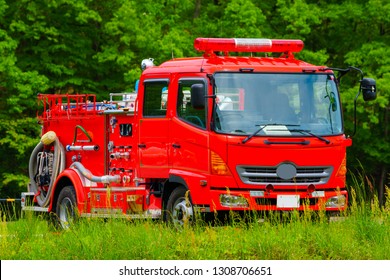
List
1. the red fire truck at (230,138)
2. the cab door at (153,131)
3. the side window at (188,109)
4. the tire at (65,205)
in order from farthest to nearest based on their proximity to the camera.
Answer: the tire at (65,205)
the cab door at (153,131)
the side window at (188,109)
the red fire truck at (230,138)

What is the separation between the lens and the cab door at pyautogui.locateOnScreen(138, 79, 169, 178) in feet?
61.3

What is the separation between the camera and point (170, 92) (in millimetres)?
18625

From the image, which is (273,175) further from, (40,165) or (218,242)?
(40,165)

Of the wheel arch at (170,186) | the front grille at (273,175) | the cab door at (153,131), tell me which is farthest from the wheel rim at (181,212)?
the front grille at (273,175)

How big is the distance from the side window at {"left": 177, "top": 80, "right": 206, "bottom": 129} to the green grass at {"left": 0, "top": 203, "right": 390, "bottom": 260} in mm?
2408

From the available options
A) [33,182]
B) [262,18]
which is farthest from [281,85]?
[262,18]

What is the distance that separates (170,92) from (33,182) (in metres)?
5.50

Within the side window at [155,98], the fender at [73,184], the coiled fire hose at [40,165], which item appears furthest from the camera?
the coiled fire hose at [40,165]

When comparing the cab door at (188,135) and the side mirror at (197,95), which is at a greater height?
the side mirror at (197,95)

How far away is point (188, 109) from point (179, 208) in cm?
148

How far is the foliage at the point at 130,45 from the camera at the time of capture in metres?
39.7

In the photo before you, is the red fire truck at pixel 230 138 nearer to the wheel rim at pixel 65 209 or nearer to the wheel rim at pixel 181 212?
the wheel rim at pixel 181 212

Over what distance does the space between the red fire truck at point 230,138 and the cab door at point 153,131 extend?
0.02 meters
